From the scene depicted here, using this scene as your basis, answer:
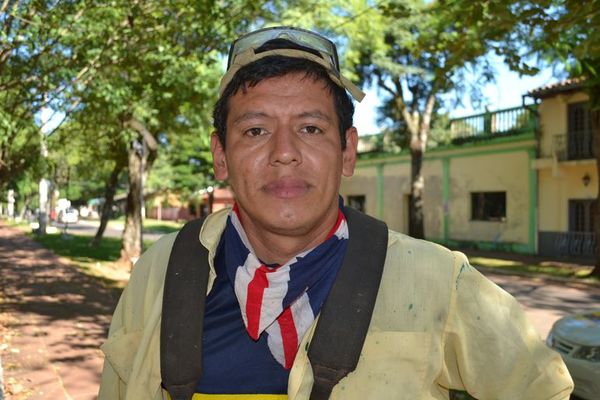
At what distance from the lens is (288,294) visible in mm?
1545

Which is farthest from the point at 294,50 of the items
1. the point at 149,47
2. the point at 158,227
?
the point at 158,227

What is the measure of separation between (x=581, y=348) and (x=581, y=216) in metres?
16.4

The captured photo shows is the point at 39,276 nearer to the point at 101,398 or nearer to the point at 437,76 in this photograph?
the point at 437,76

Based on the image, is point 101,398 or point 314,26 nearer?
point 101,398

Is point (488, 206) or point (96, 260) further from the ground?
point (488, 206)

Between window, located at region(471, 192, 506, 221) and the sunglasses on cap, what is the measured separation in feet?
75.2

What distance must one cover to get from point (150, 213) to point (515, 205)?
169ft

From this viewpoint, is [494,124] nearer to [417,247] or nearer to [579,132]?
[579,132]

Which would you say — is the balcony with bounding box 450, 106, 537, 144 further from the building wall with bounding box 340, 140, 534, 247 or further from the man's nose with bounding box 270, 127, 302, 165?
the man's nose with bounding box 270, 127, 302, 165

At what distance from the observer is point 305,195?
1.59 m

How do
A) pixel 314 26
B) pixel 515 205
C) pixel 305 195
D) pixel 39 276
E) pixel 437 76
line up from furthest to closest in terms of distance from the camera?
pixel 515 205
pixel 314 26
pixel 39 276
pixel 437 76
pixel 305 195

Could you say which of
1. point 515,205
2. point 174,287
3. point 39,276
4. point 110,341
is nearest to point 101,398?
point 110,341

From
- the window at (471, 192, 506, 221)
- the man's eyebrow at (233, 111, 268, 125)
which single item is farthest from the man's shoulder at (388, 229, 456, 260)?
the window at (471, 192, 506, 221)

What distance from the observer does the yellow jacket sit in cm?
141
